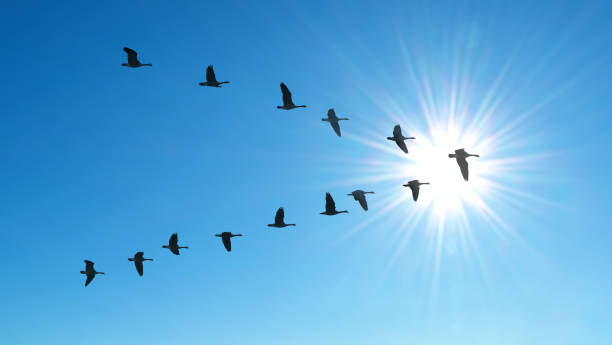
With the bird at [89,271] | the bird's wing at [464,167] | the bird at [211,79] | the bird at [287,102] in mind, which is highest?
the bird at [211,79]

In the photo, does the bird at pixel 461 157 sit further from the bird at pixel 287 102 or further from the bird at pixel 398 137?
the bird at pixel 287 102

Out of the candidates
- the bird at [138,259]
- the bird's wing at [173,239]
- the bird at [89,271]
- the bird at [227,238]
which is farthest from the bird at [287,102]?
the bird at [89,271]

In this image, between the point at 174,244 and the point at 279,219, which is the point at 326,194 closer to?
the point at 279,219

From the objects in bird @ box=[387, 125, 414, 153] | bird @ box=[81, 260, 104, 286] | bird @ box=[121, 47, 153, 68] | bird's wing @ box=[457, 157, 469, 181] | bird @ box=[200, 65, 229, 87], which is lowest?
bird @ box=[81, 260, 104, 286]

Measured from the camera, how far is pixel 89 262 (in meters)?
80.9

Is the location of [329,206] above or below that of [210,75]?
below

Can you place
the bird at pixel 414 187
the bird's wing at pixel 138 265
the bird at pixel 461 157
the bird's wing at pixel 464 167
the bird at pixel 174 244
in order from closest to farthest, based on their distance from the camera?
the bird's wing at pixel 464 167 < the bird at pixel 461 157 < the bird at pixel 414 187 < the bird at pixel 174 244 < the bird's wing at pixel 138 265

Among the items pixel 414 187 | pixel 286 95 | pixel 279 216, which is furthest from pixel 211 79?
pixel 414 187

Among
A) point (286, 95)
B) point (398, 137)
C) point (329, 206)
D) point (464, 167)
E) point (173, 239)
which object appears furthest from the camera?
point (173, 239)

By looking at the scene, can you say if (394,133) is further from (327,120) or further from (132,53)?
(132,53)

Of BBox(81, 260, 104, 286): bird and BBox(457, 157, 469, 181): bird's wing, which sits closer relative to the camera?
BBox(457, 157, 469, 181): bird's wing

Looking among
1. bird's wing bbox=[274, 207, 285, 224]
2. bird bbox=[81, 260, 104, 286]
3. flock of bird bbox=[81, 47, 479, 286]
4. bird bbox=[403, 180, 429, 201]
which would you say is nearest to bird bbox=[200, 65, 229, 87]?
flock of bird bbox=[81, 47, 479, 286]

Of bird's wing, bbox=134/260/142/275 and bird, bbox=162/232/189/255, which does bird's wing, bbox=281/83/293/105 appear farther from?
bird's wing, bbox=134/260/142/275

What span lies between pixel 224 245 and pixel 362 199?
62.8ft
